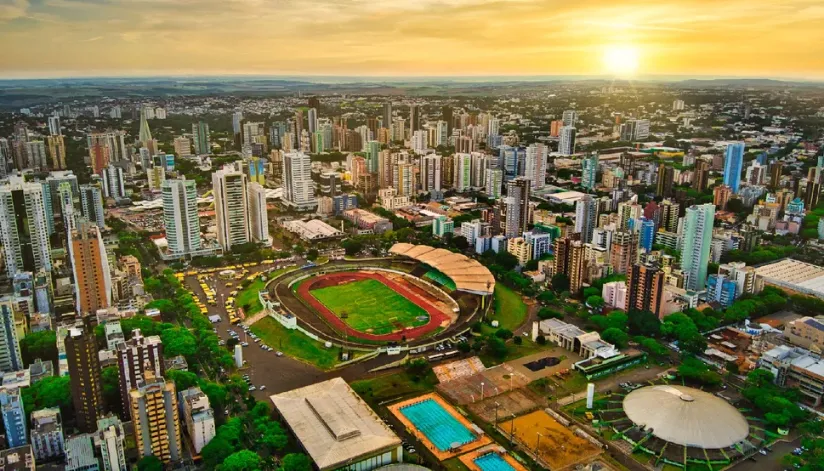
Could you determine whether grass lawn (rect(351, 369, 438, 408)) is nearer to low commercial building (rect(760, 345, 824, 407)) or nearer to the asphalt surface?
the asphalt surface

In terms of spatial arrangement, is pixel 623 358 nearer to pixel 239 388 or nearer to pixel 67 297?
pixel 239 388

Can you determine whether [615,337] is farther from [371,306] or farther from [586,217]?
[586,217]

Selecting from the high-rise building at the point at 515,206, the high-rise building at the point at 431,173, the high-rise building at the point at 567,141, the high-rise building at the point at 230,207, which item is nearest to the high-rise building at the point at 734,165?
the high-rise building at the point at 567,141

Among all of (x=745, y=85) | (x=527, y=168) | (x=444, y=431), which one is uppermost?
(x=745, y=85)

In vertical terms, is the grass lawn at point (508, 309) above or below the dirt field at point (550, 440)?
above

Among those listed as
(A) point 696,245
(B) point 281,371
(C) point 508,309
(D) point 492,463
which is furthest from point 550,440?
(A) point 696,245

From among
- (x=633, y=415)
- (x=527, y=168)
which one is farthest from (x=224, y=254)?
(x=527, y=168)

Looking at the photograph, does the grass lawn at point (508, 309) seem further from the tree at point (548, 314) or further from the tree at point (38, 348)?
the tree at point (38, 348)
